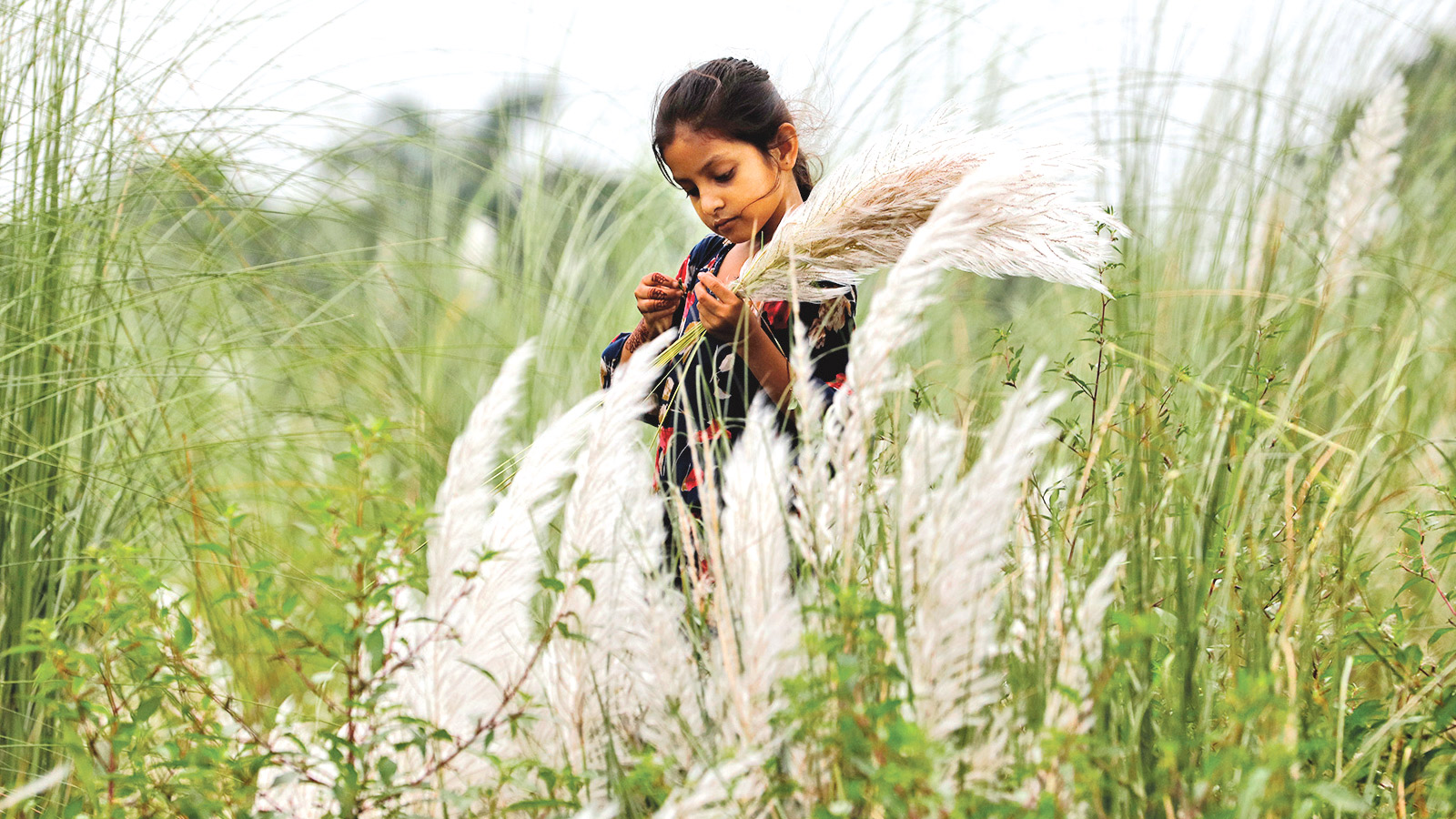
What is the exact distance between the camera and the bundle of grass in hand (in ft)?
4.94

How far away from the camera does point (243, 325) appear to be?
2.34 metres

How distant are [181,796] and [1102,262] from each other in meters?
1.29

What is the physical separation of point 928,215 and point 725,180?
0.43 m

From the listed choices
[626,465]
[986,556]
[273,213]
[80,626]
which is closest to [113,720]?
[626,465]

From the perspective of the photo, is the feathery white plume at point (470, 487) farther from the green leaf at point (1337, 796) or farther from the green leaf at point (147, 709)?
the green leaf at point (1337, 796)

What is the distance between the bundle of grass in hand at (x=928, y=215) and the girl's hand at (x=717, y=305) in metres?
0.04

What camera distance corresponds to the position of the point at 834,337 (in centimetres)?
195

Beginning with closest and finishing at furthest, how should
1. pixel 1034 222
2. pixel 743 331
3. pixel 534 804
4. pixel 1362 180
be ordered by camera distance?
pixel 534 804, pixel 1034 222, pixel 743 331, pixel 1362 180

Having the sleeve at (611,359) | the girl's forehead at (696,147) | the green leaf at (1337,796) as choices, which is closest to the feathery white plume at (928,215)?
the girl's forehead at (696,147)

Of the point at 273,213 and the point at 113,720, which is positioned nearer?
the point at 113,720

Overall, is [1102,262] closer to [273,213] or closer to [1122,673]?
[1122,673]

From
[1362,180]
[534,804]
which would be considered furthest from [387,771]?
[1362,180]

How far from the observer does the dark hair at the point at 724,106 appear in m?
1.92

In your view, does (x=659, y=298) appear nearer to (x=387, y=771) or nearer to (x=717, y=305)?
(x=717, y=305)
